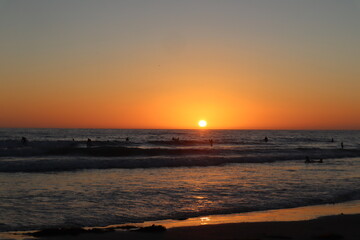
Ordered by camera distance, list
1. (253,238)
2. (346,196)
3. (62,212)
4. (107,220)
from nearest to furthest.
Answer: (253,238)
(107,220)
(62,212)
(346,196)

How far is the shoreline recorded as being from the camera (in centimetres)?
859

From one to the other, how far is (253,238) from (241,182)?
9749 millimetres

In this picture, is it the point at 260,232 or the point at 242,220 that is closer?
the point at 260,232

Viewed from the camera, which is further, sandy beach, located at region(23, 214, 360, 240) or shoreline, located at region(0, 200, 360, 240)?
shoreline, located at region(0, 200, 360, 240)

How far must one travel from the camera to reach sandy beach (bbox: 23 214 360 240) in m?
8.46

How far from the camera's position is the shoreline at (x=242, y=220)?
859cm

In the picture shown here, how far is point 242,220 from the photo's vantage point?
1042 centimetres

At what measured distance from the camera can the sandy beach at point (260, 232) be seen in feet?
27.8

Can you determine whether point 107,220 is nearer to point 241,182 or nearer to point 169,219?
point 169,219

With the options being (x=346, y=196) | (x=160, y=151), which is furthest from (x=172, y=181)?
(x=160, y=151)

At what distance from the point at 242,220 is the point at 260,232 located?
5.12 feet

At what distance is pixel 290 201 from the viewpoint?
13.3 metres

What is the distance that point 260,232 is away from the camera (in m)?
8.88

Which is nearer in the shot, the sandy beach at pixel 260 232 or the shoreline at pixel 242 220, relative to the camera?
the sandy beach at pixel 260 232
